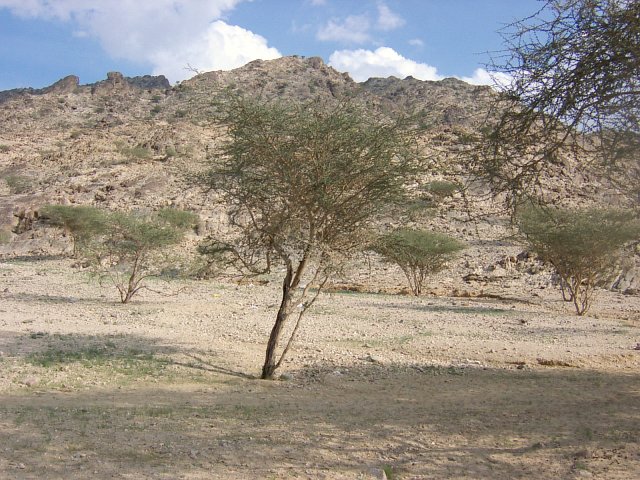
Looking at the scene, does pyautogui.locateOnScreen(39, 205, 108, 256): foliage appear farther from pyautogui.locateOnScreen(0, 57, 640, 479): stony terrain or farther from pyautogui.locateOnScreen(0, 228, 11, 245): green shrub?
pyautogui.locateOnScreen(0, 57, 640, 479): stony terrain

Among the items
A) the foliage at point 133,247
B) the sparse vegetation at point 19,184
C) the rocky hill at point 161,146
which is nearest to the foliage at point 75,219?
the rocky hill at point 161,146

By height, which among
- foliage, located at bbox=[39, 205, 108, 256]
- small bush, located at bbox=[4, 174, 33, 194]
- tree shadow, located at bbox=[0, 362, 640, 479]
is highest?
small bush, located at bbox=[4, 174, 33, 194]

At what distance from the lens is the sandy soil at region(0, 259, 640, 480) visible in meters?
4.81

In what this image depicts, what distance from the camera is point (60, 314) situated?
45.2ft

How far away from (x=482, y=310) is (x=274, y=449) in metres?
13.6

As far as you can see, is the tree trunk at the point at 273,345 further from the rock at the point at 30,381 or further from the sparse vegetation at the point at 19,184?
the sparse vegetation at the point at 19,184

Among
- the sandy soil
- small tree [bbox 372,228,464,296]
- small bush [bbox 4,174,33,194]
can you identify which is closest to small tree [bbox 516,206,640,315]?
the sandy soil

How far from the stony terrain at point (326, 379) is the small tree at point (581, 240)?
4.15ft

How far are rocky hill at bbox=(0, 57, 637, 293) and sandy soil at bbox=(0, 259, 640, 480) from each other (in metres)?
2.63

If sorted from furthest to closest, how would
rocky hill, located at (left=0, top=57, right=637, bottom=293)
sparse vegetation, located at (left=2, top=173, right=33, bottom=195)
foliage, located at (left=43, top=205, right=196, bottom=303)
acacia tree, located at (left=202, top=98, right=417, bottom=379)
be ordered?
1. sparse vegetation, located at (left=2, top=173, right=33, bottom=195)
2. foliage, located at (left=43, top=205, right=196, bottom=303)
3. rocky hill, located at (left=0, top=57, right=637, bottom=293)
4. acacia tree, located at (left=202, top=98, right=417, bottom=379)

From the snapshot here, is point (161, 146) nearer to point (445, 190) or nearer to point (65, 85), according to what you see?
point (65, 85)

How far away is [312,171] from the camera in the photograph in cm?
828

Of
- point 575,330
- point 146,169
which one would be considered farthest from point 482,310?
point 146,169

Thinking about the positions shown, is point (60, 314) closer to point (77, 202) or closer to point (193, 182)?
point (193, 182)
